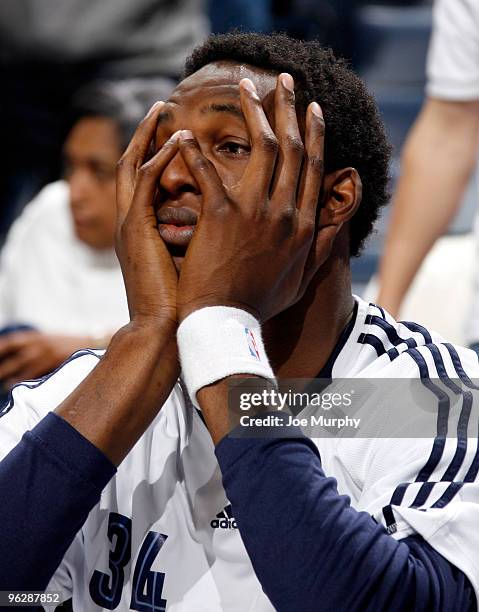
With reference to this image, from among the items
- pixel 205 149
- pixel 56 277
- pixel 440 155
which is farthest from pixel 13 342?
pixel 205 149

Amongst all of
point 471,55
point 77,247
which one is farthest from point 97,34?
point 471,55

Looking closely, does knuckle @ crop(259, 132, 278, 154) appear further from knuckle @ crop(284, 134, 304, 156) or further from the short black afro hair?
the short black afro hair

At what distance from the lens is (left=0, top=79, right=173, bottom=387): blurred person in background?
3.91 m

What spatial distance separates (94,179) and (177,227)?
7.65 feet

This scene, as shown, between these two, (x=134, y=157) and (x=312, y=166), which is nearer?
(x=312, y=166)

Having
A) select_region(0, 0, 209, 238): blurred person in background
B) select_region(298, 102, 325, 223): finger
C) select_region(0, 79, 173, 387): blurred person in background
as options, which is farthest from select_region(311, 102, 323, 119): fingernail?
select_region(0, 0, 209, 238): blurred person in background

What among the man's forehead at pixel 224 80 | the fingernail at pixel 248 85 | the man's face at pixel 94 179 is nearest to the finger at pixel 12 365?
the man's face at pixel 94 179

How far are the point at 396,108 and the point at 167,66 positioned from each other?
37.7 inches

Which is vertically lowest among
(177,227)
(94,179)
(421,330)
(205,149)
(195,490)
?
(195,490)

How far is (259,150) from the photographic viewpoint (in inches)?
64.7

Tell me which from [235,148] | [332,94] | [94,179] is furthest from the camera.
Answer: [94,179]

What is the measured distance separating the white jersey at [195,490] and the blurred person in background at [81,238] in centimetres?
182

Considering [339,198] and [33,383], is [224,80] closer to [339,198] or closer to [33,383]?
[339,198]

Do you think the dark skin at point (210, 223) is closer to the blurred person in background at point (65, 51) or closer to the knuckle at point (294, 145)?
the knuckle at point (294, 145)
